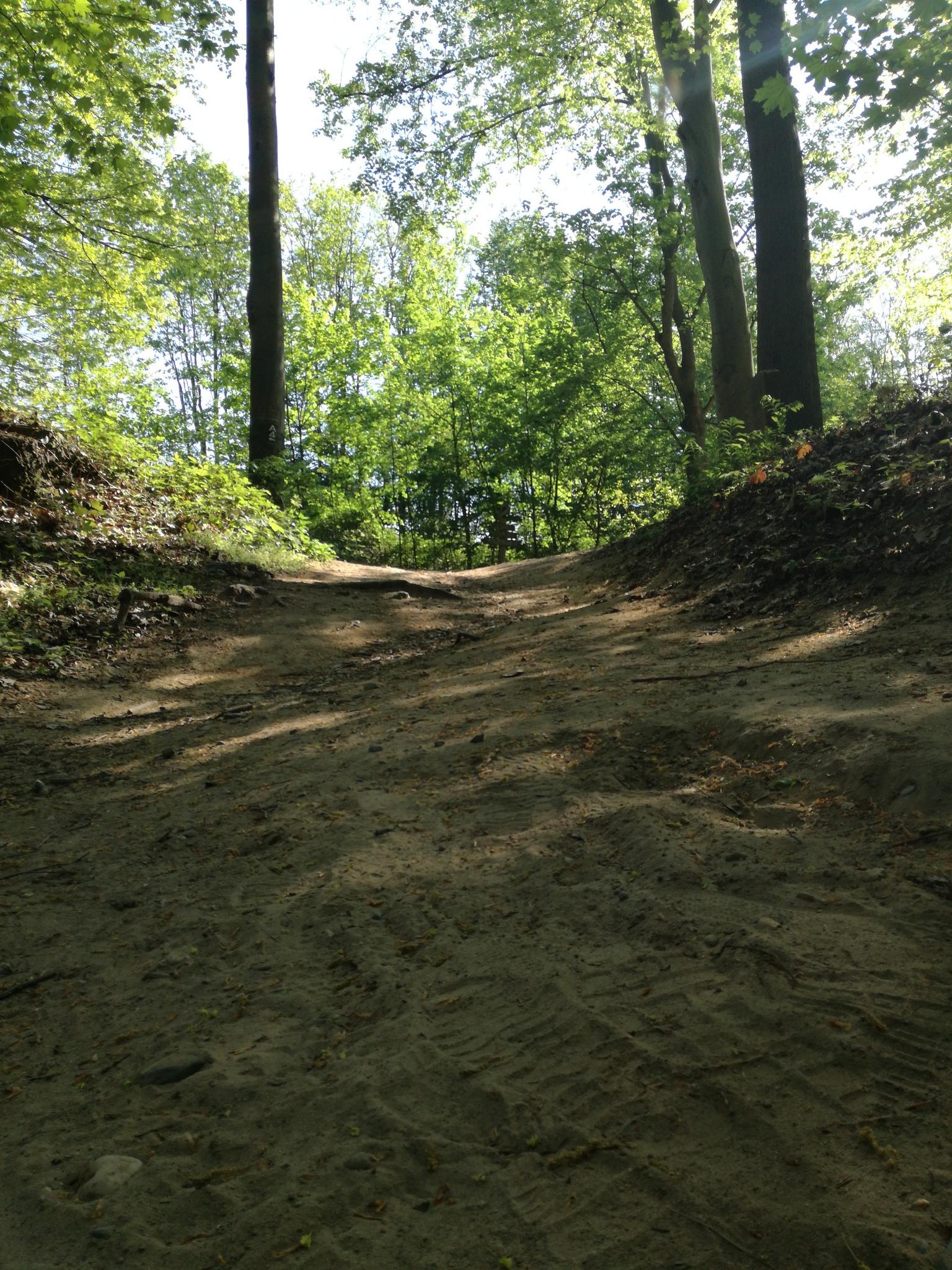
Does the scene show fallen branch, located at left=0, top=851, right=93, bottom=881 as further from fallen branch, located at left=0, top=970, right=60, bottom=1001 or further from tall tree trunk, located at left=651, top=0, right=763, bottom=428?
tall tree trunk, located at left=651, top=0, right=763, bottom=428

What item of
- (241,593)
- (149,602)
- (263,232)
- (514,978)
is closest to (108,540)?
(149,602)

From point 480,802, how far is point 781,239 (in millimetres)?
8309

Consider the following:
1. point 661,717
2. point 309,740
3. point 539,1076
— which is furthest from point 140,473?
point 539,1076

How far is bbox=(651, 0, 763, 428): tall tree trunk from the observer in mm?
10531

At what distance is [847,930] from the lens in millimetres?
2561

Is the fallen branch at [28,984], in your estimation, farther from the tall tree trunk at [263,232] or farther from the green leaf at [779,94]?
the tall tree trunk at [263,232]

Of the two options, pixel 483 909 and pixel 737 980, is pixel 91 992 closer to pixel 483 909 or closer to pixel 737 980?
pixel 483 909

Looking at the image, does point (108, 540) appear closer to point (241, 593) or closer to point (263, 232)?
point (241, 593)

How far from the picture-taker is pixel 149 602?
8.34 m

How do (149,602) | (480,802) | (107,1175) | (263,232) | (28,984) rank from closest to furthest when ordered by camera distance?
1. (107,1175)
2. (28,984)
3. (480,802)
4. (149,602)
5. (263,232)

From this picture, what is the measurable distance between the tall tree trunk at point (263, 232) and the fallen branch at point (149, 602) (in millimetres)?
4571

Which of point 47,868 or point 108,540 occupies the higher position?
point 108,540

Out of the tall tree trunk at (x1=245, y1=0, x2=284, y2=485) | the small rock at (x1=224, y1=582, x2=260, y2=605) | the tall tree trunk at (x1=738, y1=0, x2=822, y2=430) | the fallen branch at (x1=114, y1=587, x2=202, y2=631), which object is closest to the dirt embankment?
the fallen branch at (x1=114, y1=587, x2=202, y2=631)

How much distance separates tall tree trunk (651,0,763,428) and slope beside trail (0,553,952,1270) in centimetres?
600
